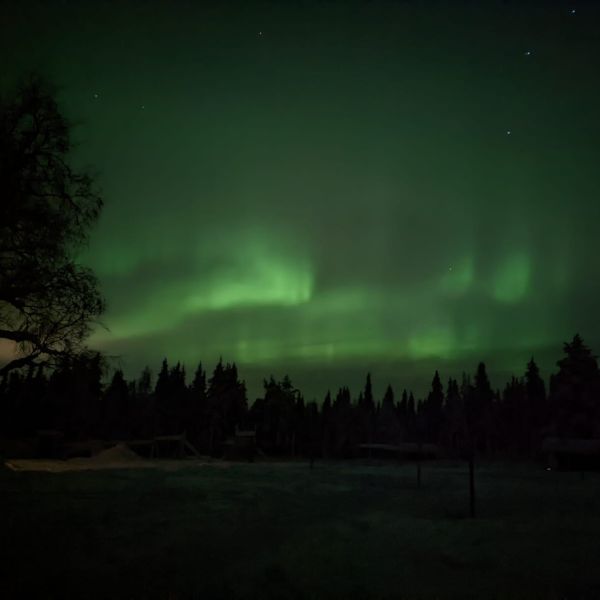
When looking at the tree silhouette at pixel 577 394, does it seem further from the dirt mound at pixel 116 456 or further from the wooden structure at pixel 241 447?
the dirt mound at pixel 116 456

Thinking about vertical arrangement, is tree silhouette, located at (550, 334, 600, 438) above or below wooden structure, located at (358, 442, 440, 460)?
above

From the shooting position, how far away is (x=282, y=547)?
13133 mm

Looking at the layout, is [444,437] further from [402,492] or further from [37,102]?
Answer: [37,102]

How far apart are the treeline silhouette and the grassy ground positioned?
38623 mm

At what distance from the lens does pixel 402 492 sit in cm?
2834

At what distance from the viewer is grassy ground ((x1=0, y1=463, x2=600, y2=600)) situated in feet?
31.1

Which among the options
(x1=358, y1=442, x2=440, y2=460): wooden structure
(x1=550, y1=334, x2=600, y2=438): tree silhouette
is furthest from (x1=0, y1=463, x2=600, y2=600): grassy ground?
(x1=358, y1=442, x2=440, y2=460): wooden structure

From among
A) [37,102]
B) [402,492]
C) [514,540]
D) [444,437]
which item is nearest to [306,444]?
[444,437]

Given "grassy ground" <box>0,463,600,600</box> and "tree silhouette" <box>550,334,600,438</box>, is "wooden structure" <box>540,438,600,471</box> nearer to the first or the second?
"tree silhouette" <box>550,334,600,438</box>

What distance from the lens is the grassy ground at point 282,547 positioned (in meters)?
9.49

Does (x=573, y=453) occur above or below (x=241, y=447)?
above

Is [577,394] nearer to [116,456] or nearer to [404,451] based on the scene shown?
[404,451]

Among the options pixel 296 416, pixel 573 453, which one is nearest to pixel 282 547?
pixel 573 453

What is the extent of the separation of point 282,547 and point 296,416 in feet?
299
